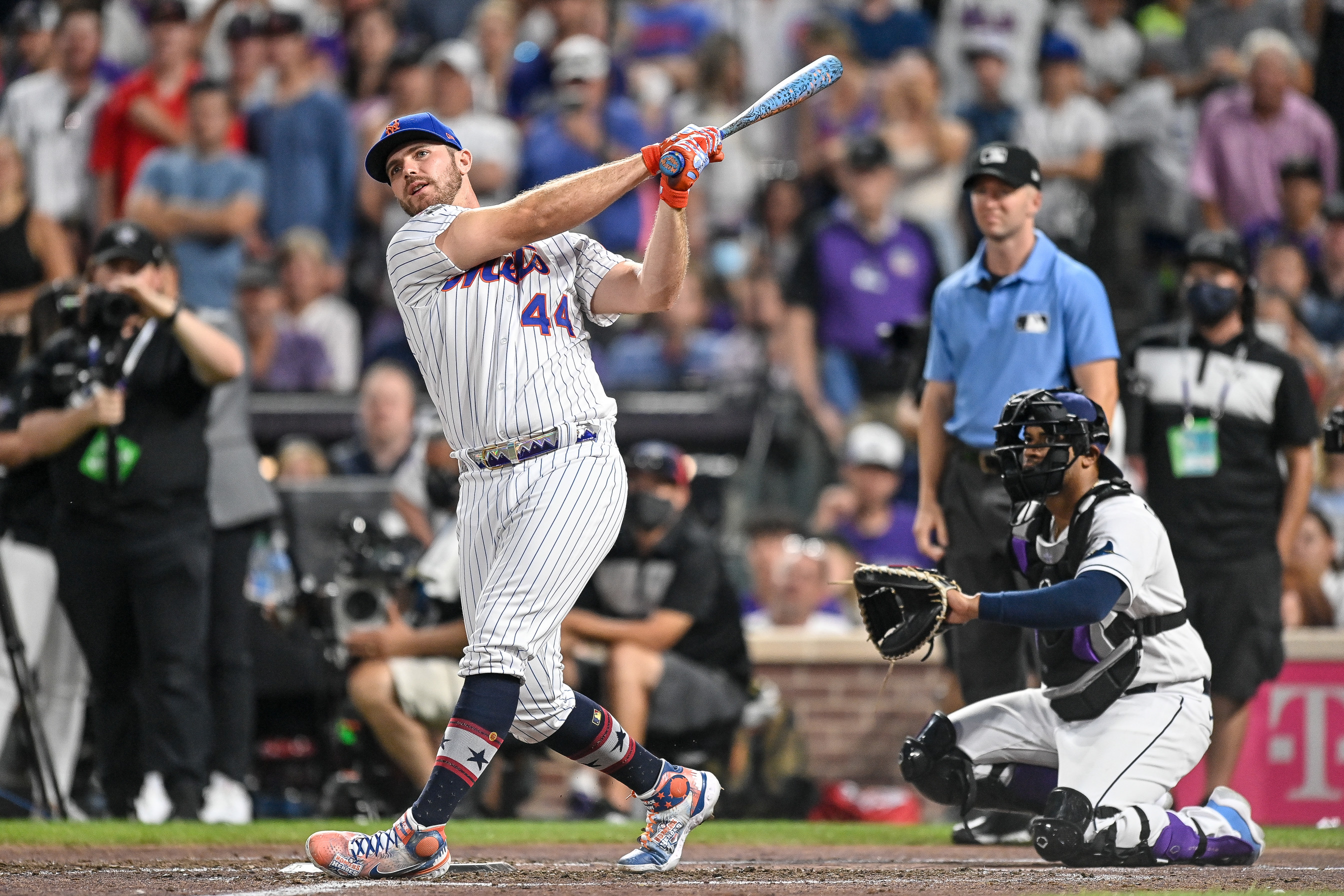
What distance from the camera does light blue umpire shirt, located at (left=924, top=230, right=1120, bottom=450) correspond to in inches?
253

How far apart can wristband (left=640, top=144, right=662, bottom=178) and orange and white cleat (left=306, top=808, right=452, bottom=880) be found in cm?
180

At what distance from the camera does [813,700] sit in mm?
9211

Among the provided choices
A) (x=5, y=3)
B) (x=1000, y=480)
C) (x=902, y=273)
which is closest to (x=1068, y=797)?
(x=1000, y=480)

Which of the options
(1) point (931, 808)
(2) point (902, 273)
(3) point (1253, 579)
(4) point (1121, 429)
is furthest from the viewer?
(2) point (902, 273)

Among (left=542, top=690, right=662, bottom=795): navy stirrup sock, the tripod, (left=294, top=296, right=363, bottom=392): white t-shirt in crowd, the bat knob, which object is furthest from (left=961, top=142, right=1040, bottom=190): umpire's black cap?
(left=294, top=296, right=363, bottom=392): white t-shirt in crowd

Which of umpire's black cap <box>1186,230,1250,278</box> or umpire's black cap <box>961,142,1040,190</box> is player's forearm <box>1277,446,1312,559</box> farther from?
umpire's black cap <box>961,142,1040,190</box>

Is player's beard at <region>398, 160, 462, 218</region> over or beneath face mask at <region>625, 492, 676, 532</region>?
over

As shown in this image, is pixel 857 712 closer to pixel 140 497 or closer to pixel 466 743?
pixel 140 497

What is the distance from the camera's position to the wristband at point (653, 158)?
15.3 feet

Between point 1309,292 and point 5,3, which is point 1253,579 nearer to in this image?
point 1309,292

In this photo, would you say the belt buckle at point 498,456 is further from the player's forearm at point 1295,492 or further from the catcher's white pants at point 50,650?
the player's forearm at point 1295,492

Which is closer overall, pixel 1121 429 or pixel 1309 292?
pixel 1121 429

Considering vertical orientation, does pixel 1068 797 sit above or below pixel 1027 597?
below

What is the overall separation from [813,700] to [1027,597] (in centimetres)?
412
